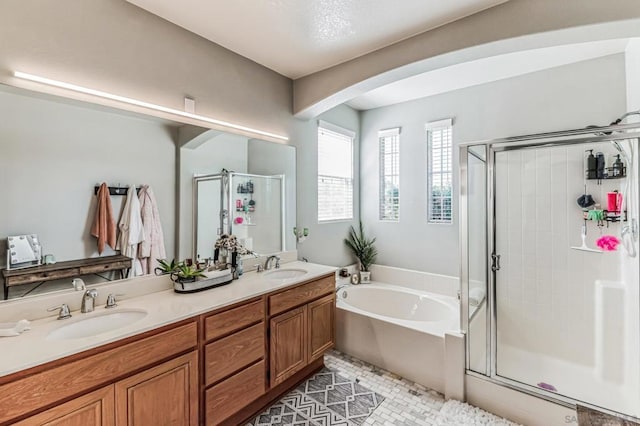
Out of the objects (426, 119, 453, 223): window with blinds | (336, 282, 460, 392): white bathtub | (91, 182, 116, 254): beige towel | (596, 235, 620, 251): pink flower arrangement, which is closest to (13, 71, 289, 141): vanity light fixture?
(91, 182, 116, 254): beige towel

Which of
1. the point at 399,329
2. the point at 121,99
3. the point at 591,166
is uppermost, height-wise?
the point at 121,99

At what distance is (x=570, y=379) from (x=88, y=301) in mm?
3619

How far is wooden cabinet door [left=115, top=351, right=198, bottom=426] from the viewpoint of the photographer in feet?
4.45

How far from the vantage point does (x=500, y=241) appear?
267cm

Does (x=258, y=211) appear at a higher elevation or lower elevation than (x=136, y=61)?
lower

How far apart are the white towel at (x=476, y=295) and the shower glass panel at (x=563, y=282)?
0.17 metres

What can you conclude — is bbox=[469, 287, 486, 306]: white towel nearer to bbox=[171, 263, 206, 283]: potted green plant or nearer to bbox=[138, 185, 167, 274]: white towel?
bbox=[171, 263, 206, 283]: potted green plant

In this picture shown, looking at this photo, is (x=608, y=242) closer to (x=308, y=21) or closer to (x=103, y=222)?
(x=308, y=21)

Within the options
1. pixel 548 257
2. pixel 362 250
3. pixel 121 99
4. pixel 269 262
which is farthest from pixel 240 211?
pixel 548 257

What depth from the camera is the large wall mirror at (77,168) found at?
1483mm

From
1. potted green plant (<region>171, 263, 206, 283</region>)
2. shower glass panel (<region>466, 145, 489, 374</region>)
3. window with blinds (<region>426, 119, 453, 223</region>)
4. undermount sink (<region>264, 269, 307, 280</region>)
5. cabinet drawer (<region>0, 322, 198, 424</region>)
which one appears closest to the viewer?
cabinet drawer (<region>0, 322, 198, 424</region>)

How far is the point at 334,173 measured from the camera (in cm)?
382

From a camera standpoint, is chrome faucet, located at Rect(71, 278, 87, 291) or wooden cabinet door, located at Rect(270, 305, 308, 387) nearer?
chrome faucet, located at Rect(71, 278, 87, 291)

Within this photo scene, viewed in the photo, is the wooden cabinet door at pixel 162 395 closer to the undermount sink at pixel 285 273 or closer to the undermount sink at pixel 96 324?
the undermount sink at pixel 96 324
